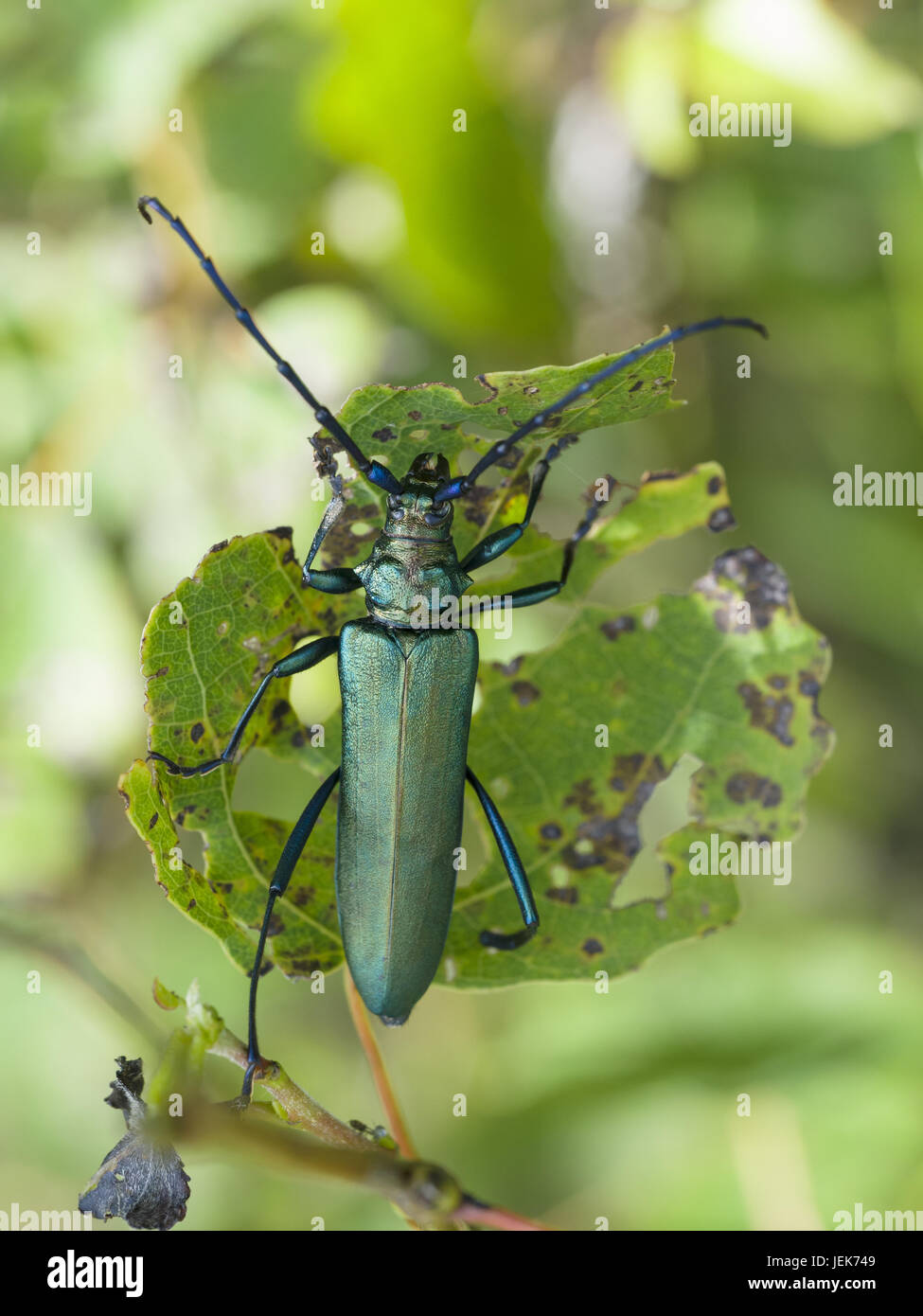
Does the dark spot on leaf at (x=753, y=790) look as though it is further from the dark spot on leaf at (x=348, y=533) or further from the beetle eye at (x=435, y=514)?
the dark spot on leaf at (x=348, y=533)

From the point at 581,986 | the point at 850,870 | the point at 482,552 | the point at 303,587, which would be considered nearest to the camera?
the point at 303,587

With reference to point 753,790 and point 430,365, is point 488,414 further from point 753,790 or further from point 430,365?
point 430,365

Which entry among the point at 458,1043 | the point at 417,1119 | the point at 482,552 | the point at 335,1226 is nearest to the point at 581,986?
the point at 458,1043

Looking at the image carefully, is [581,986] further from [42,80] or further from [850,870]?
[42,80]

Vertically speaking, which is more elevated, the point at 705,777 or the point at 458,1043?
the point at 705,777

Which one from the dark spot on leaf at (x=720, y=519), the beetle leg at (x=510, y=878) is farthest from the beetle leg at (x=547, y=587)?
the beetle leg at (x=510, y=878)

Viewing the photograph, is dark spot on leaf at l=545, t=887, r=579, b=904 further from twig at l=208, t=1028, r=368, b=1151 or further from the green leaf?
twig at l=208, t=1028, r=368, b=1151

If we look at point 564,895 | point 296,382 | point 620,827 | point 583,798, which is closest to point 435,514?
point 296,382
